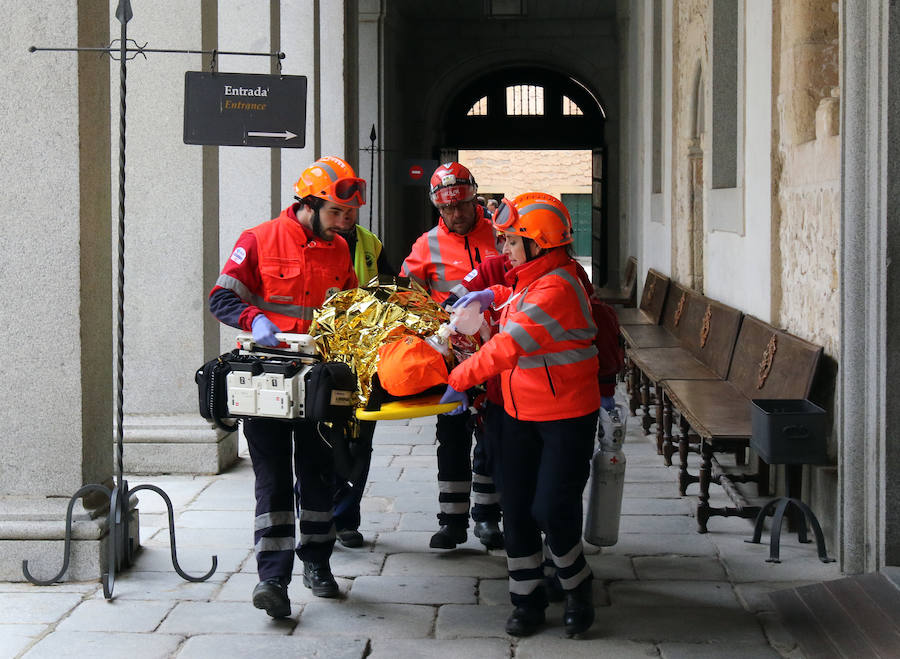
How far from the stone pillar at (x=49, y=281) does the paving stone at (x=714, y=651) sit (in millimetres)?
2467

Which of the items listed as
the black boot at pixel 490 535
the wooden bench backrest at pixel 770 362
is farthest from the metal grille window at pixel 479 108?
the black boot at pixel 490 535

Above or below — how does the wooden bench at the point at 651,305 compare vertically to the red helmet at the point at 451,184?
below

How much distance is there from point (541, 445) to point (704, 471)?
186 cm

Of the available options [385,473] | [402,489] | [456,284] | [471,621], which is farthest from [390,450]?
[471,621]

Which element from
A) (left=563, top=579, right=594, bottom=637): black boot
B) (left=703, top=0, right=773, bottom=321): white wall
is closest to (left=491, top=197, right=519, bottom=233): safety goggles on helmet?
(left=563, top=579, right=594, bottom=637): black boot

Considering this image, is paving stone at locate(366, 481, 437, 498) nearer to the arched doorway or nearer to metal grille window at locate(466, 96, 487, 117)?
the arched doorway

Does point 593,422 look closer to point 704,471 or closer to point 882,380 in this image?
point 882,380

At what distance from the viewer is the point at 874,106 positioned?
4828mm

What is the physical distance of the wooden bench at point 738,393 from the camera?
591 centimetres

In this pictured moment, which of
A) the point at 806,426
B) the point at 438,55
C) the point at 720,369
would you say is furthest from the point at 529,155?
the point at 806,426

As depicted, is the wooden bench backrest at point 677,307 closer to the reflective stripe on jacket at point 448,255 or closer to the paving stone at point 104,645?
the reflective stripe on jacket at point 448,255

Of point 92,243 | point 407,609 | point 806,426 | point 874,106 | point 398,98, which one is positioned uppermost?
point 398,98

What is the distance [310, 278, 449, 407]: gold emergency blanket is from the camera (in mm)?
4516

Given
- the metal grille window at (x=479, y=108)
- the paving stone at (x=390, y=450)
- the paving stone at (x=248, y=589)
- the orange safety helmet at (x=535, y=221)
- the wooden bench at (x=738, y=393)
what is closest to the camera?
the orange safety helmet at (x=535, y=221)
